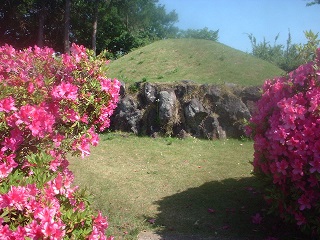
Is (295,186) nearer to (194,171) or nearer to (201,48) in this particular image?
(194,171)

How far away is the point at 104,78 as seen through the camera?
4156 mm

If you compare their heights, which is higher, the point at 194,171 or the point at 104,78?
the point at 104,78

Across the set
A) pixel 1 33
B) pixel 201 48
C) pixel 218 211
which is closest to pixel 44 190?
pixel 218 211

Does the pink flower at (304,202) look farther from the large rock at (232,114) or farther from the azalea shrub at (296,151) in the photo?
the large rock at (232,114)

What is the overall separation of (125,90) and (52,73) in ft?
21.2

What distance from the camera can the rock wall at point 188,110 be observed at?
30.4ft

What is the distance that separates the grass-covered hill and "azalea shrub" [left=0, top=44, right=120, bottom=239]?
6.85 m

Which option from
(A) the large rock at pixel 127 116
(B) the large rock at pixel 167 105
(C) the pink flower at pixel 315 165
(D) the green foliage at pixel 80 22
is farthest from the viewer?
(D) the green foliage at pixel 80 22

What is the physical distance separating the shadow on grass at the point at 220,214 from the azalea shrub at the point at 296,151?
502 mm

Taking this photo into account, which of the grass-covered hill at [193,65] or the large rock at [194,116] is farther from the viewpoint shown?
the grass-covered hill at [193,65]

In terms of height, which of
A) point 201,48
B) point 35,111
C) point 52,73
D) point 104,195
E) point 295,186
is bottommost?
point 104,195

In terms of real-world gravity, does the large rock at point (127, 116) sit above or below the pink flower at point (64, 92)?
below

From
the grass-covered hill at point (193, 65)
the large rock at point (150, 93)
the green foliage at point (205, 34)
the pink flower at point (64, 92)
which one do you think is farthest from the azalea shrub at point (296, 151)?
the green foliage at point (205, 34)

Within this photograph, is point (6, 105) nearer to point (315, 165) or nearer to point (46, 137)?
point (46, 137)
